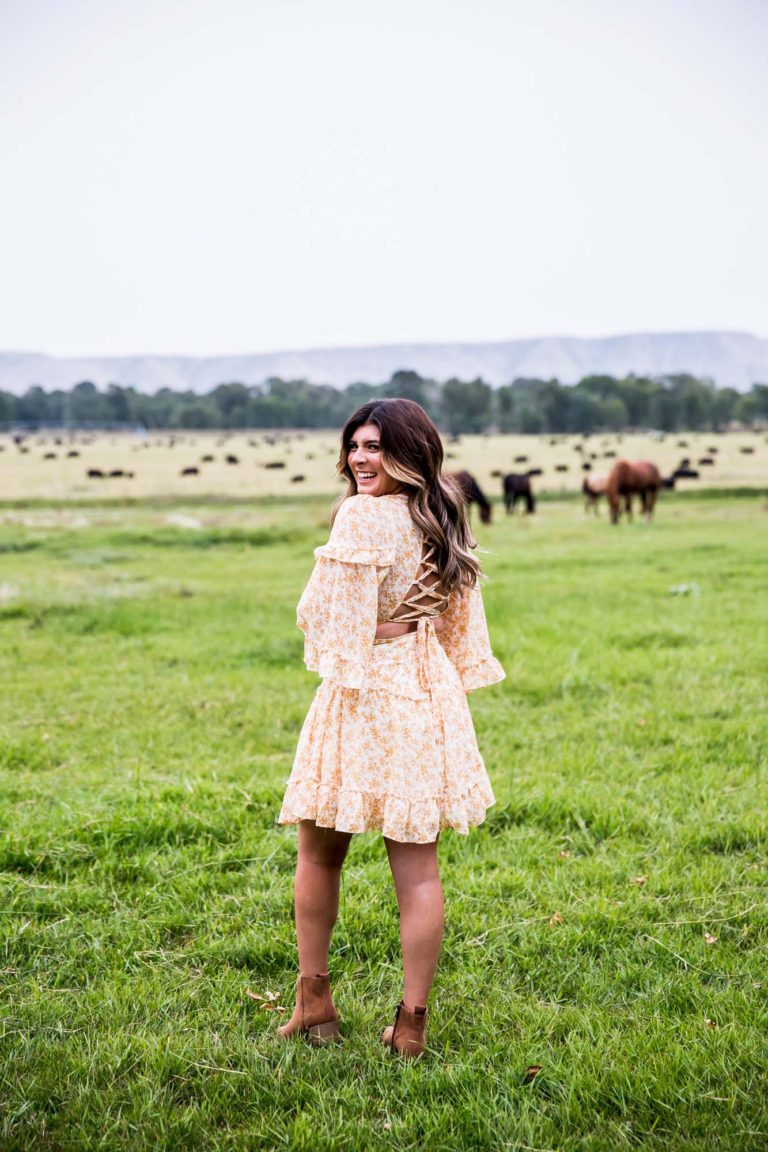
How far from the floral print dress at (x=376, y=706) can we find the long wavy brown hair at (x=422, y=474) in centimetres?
7

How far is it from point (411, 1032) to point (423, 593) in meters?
1.49

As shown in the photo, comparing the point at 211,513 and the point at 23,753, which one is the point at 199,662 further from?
the point at 211,513

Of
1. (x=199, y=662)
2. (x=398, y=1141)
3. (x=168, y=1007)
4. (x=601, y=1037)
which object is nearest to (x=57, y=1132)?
(x=168, y=1007)

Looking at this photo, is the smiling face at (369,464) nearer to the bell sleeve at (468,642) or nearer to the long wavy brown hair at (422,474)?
the long wavy brown hair at (422,474)

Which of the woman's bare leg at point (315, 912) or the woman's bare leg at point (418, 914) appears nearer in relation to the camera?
the woman's bare leg at point (418, 914)

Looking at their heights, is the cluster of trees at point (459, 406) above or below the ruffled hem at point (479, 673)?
above

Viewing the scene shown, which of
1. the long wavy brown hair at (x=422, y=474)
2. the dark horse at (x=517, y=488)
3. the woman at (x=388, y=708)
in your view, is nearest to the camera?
the woman at (x=388, y=708)

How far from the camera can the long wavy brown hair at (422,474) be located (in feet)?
10.3

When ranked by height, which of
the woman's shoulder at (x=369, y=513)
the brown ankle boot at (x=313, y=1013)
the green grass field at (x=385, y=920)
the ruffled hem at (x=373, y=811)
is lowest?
the green grass field at (x=385, y=920)

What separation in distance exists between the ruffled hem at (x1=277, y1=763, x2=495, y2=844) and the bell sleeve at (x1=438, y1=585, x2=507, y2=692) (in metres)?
0.49

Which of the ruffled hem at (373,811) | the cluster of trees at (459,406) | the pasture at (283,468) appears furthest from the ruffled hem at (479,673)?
the cluster of trees at (459,406)

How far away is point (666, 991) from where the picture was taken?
3.56 metres

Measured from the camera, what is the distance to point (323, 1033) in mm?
3262

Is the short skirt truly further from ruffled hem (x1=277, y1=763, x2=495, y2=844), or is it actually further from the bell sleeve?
the bell sleeve
